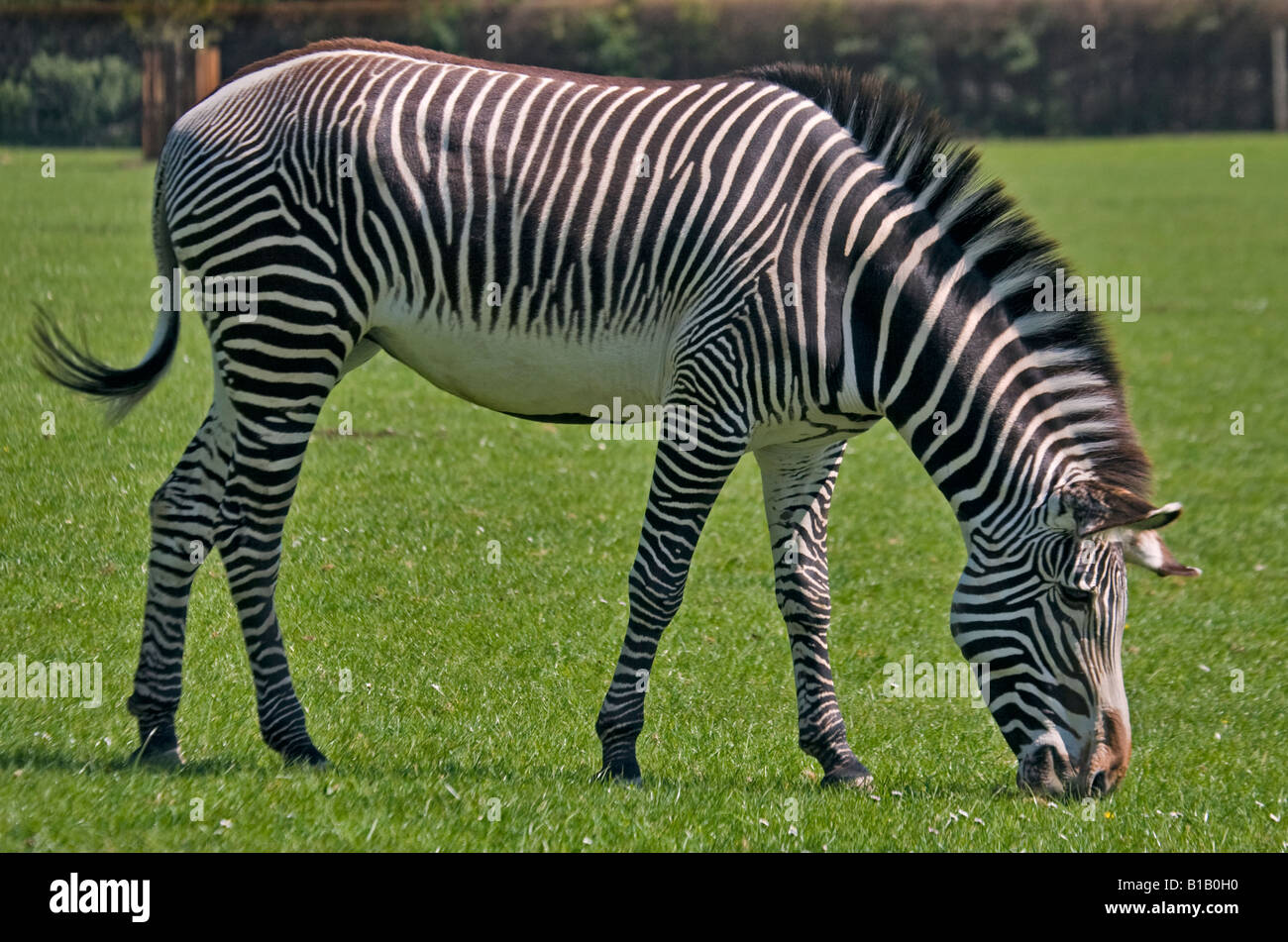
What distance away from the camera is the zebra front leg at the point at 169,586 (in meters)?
6.13

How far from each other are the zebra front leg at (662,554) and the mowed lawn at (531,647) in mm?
302

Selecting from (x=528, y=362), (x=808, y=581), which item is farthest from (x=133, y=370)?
(x=808, y=581)

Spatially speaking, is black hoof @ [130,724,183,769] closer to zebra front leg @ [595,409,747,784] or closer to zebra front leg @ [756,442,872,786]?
zebra front leg @ [595,409,747,784]

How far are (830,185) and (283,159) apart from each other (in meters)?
2.33

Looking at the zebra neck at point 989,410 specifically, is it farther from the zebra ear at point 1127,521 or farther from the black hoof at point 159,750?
the black hoof at point 159,750

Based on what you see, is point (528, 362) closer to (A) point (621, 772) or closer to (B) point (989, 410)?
(A) point (621, 772)

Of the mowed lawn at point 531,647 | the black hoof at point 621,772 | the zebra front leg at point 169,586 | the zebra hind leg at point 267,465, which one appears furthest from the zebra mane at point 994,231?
the zebra front leg at point 169,586

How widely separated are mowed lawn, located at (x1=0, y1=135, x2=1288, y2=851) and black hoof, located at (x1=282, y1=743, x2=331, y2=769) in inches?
2.9

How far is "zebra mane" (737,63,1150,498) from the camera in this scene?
570 centimetres

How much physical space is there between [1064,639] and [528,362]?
8.21 ft

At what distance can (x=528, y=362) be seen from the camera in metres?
6.14

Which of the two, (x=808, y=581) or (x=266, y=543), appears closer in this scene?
(x=266, y=543)

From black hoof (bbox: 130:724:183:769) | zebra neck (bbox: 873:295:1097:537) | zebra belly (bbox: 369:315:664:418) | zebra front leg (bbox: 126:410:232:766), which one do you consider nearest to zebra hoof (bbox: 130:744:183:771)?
black hoof (bbox: 130:724:183:769)

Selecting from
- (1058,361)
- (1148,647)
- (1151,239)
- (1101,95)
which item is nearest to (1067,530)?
(1058,361)
